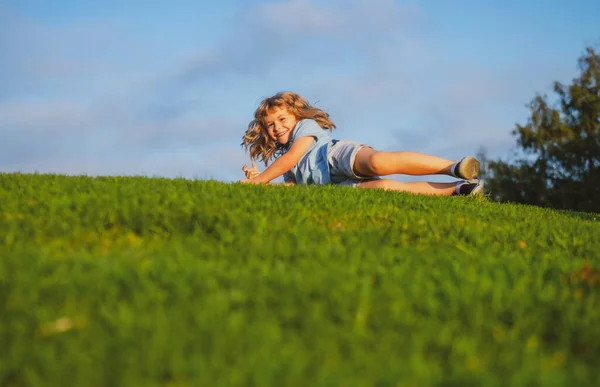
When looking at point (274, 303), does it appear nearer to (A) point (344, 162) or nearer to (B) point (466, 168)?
(B) point (466, 168)

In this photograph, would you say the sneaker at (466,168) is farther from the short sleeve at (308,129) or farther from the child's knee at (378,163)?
the short sleeve at (308,129)

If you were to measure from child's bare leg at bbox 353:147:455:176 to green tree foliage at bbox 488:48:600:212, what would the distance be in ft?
77.1

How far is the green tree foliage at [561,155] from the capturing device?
1265 inches

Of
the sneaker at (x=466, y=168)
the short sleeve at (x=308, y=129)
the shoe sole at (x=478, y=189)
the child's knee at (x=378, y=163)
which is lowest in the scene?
the shoe sole at (x=478, y=189)

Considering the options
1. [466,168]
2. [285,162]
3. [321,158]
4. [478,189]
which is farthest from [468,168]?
[285,162]

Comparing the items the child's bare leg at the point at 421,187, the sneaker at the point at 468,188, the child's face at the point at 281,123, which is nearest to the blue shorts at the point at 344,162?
the child's bare leg at the point at 421,187

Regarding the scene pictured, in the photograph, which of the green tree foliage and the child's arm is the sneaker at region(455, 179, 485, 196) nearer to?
the child's arm

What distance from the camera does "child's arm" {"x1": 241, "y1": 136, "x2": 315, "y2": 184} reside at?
1095 cm

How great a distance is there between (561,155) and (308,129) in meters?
25.9

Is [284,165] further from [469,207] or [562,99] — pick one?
[562,99]

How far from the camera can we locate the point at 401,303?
3.16 m

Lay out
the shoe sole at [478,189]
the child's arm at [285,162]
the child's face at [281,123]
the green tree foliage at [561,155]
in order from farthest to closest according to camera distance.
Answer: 1. the green tree foliage at [561,155]
2. the child's face at [281,123]
3. the child's arm at [285,162]
4. the shoe sole at [478,189]

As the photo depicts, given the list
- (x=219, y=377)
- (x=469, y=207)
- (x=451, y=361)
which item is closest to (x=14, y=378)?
(x=219, y=377)

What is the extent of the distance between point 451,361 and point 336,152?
846 cm
